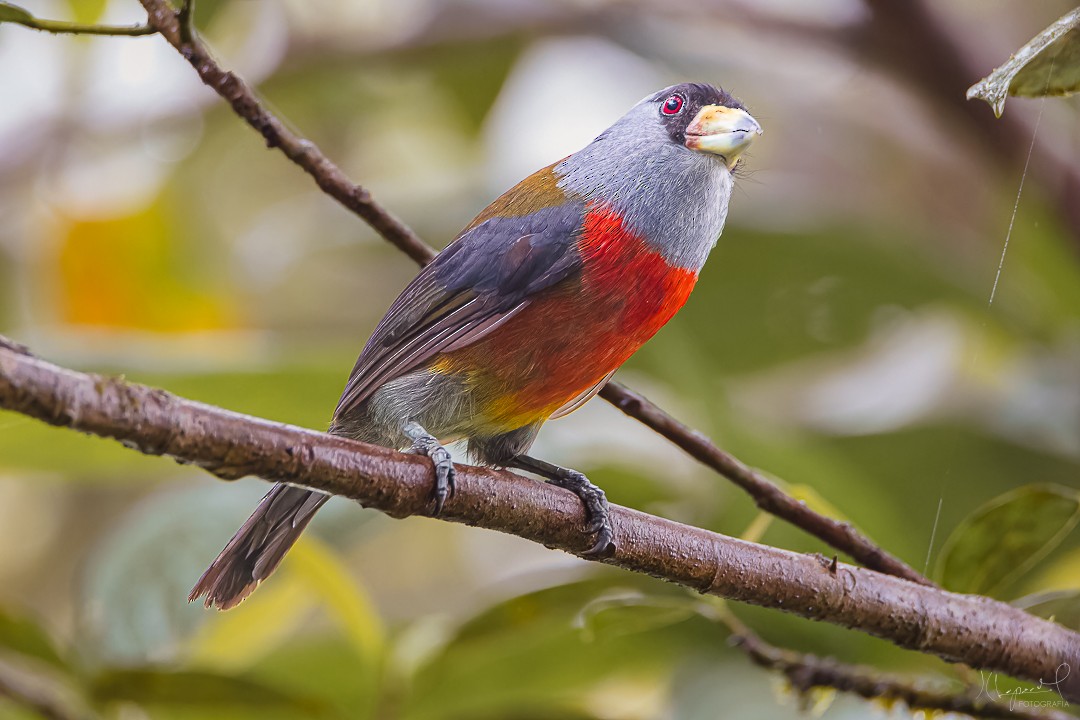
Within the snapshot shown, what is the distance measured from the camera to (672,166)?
3.90 feet

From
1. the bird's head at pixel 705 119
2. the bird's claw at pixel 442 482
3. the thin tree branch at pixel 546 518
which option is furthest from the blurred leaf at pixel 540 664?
the bird's head at pixel 705 119

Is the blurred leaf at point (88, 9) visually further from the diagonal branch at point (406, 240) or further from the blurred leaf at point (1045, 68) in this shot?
the blurred leaf at point (1045, 68)

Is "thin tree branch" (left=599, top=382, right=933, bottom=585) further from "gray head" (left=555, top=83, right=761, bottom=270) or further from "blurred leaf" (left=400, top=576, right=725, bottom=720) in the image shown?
"blurred leaf" (left=400, top=576, right=725, bottom=720)

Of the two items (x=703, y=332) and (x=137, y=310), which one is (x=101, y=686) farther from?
(x=137, y=310)

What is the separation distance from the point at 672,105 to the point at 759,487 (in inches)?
17.5

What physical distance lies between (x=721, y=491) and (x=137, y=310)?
1919mm

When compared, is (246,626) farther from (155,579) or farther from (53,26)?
(53,26)

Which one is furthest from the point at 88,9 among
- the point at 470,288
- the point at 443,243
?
the point at 470,288

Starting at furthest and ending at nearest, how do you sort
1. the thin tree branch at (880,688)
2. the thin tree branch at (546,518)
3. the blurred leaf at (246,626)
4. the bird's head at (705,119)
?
the blurred leaf at (246,626) < the thin tree branch at (880,688) < the bird's head at (705,119) < the thin tree branch at (546,518)

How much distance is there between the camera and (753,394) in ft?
12.6

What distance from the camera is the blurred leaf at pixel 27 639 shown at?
5.13 ft

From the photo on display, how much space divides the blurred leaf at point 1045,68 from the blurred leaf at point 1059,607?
28.2 inches

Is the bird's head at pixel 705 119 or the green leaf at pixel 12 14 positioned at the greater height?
the green leaf at pixel 12 14

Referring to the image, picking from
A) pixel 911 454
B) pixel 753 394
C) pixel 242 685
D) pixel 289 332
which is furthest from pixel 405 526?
pixel 242 685
